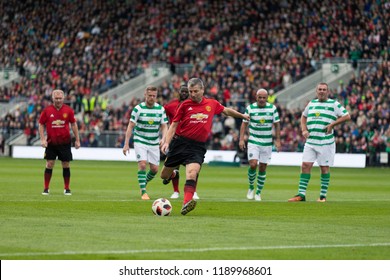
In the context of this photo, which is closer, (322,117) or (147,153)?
(322,117)

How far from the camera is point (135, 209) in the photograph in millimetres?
18172

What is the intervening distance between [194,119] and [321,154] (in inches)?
194

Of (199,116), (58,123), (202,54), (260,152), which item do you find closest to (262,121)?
(260,152)

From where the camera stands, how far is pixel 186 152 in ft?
56.7

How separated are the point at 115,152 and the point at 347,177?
18.5m

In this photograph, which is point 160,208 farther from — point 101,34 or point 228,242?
point 101,34

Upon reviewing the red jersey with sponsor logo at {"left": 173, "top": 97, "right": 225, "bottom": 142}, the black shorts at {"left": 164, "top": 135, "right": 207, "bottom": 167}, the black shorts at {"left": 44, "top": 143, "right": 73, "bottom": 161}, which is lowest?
the black shorts at {"left": 44, "top": 143, "right": 73, "bottom": 161}

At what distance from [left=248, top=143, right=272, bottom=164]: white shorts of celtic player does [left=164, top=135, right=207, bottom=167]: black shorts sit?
5071 millimetres

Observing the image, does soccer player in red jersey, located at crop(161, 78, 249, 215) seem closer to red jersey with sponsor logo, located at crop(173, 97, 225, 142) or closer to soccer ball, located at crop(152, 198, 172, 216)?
red jersey with sponsor logo, located at crop(173, 97, 225, 142)

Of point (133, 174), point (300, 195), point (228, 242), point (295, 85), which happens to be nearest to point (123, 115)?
point (295, 85)

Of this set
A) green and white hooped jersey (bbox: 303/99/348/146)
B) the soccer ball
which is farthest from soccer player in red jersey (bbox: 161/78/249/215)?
green and white hooped jersey (bbox: 303/99/348/146)

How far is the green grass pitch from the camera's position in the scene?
11.6 metres

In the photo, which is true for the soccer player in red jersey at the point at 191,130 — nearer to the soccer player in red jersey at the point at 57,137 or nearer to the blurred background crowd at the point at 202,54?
the soccer player in red jersey at the point at 57,137

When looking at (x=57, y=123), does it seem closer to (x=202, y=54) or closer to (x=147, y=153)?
(x=147, y=153)
